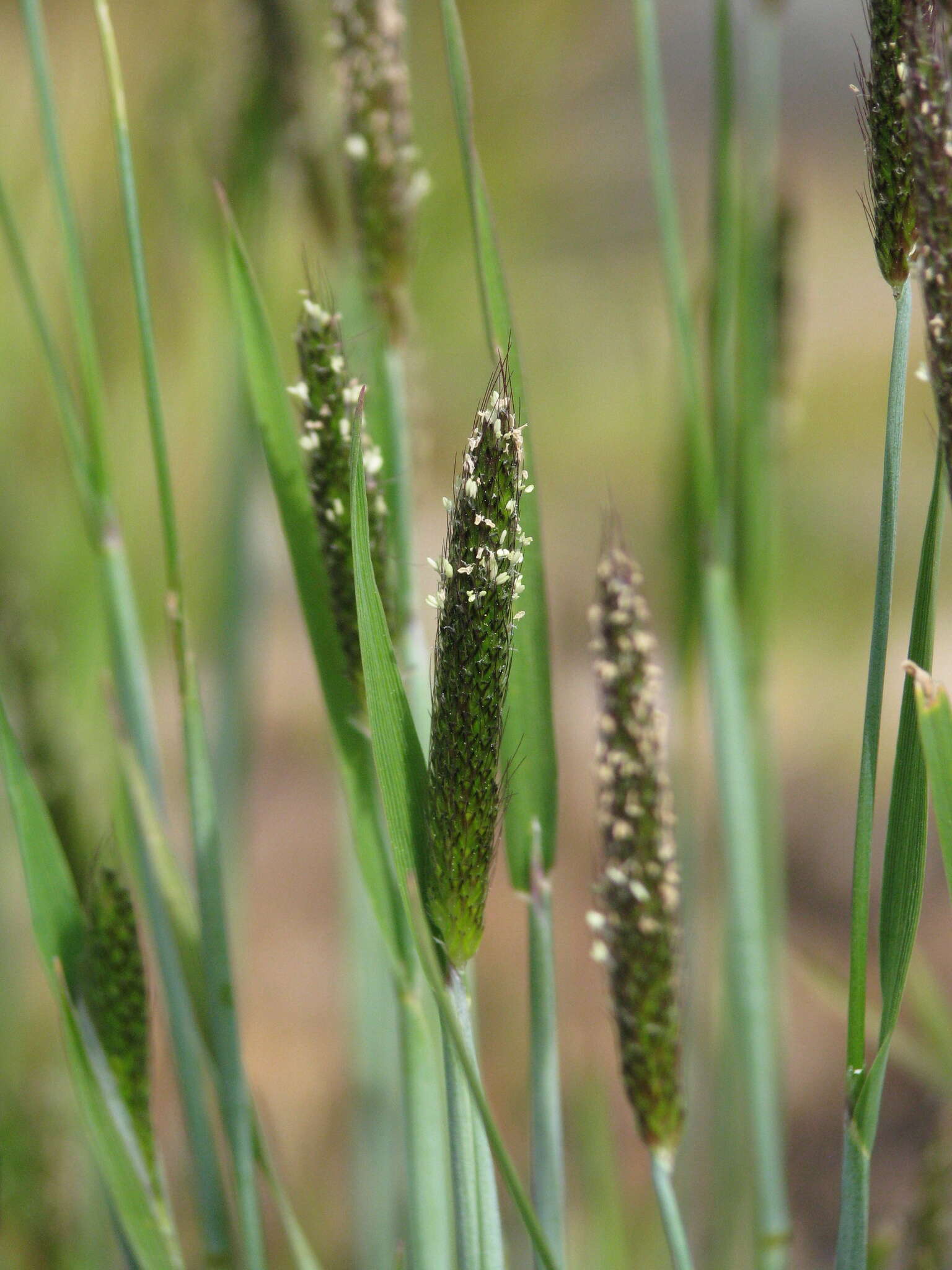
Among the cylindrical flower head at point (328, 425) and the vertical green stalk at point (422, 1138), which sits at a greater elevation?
the cylindrical flower head at point (328, 425)

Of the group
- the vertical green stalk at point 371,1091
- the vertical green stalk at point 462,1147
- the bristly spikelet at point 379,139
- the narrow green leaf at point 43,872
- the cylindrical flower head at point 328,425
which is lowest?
the vertical green stalk at point 371,1091

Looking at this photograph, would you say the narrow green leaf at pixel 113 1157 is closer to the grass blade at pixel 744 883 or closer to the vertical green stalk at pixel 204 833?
the vertical green stalk at pixel 204 833

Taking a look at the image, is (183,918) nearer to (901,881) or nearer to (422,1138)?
(422,1138)

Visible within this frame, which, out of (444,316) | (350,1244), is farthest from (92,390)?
(444,316)

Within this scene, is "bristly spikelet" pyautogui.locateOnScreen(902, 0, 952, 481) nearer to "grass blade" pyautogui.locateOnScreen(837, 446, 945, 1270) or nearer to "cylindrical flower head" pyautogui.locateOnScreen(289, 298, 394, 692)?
"grass blade" pyautogui.locateOnScreen(837, 446, 945, 1270)

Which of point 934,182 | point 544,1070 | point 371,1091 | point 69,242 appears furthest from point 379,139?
point 371,1091

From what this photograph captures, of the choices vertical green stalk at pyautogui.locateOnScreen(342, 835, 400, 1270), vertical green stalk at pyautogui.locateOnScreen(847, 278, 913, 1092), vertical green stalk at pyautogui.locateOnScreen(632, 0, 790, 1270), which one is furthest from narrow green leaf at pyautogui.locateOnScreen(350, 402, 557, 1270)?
vertical green stalk at pyautogui.locateOnScreen(342, 835, 400, 1270)

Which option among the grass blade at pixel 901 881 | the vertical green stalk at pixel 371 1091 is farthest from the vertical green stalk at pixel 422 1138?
the vertical green stalk at pixel 371 1091

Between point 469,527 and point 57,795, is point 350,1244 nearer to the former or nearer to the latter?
point 57,795
